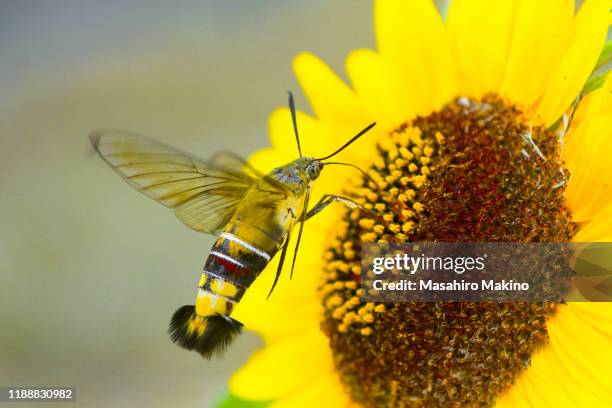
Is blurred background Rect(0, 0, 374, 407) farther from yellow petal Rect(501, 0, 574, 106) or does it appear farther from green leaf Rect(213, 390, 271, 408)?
yellow petal Rect(501, 0, 574, 106)

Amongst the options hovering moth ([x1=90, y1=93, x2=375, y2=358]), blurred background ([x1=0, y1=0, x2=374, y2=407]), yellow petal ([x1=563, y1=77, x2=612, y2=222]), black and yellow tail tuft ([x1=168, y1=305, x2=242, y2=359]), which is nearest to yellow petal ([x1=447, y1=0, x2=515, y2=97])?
yellow petal ([x1=563, y1=77, x2=612, y2=222])

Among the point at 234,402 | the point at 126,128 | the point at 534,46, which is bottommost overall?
the point at 234,402

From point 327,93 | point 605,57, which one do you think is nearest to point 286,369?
point 327,93

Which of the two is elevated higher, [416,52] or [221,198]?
[416,52]

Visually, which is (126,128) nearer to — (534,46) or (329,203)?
(329,203)

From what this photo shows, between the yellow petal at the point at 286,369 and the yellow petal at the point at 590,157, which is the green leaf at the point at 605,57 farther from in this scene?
the yellow petal at the point at 286,369
